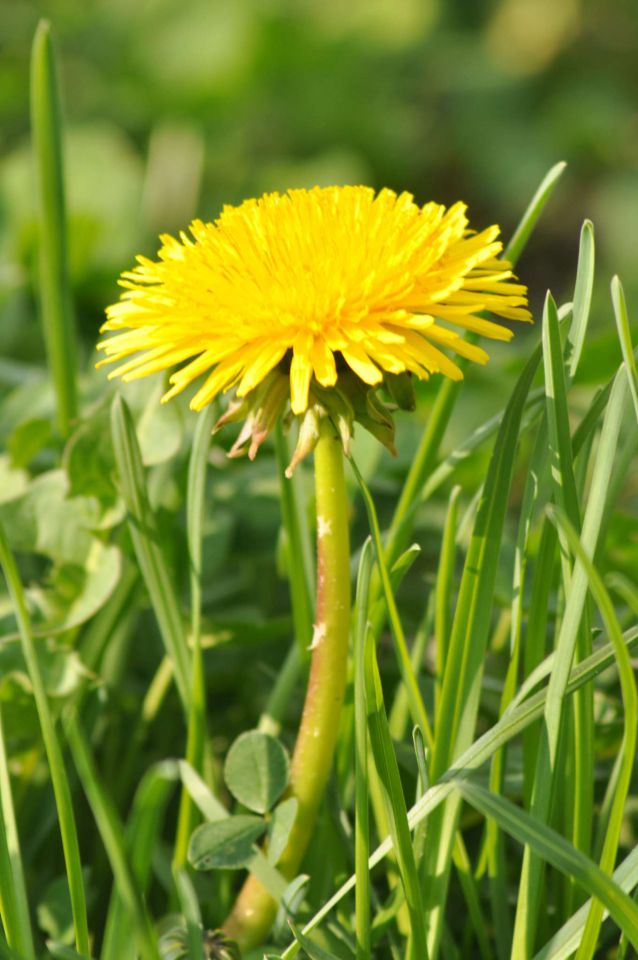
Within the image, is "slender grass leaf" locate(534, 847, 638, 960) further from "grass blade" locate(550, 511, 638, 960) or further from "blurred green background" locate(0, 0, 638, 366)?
"blurred green background" locate(0, 0, 638, 366)

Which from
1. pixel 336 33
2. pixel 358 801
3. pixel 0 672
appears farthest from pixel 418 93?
pixel 358 801

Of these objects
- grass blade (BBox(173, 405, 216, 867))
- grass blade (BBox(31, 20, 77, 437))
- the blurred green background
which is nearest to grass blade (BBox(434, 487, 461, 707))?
grass blade (BBox(173, 405, 216, 867))

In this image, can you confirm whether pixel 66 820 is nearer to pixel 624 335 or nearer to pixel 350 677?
pixel 350 677

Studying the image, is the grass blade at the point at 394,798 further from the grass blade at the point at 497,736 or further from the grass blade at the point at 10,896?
the grass blade at the point at 10,896

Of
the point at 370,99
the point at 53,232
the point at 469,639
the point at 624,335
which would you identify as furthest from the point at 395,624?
the point at 370,99

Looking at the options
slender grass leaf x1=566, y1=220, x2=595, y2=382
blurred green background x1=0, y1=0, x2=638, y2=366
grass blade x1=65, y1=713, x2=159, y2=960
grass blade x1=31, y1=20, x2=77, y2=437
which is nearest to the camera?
grass blade x1=65, y1=713, x2=159, y2=960

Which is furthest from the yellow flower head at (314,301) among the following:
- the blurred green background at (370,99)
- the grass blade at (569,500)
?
the blurred green background at (370,99)

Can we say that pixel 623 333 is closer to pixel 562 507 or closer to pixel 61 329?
pixel 562 507
